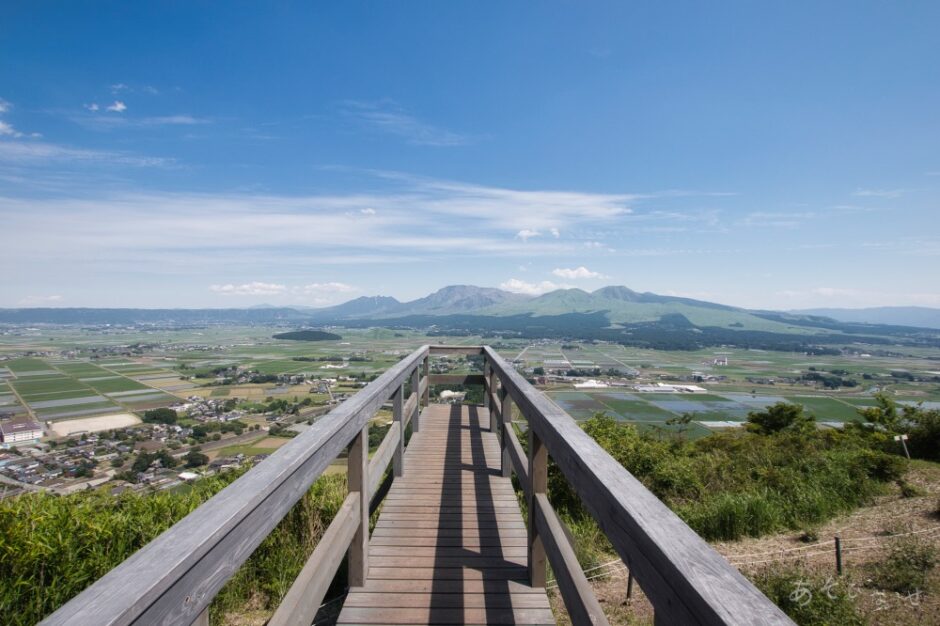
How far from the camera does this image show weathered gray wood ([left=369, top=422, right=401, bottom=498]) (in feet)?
8.91

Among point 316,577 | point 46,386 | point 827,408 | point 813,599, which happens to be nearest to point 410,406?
point 316,577

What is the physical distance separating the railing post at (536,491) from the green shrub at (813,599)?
→ 1.62m

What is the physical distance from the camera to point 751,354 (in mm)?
80062

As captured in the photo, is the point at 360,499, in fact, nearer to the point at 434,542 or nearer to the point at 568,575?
the point at 434,542

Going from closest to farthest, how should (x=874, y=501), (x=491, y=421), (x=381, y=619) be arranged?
(x=381, y=619) → (x=874, y=501) → (x=491, y=421)

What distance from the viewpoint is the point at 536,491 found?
2.29m

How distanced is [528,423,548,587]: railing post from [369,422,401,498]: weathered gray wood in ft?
3.03

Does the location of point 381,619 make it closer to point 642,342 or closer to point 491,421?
point 491,421

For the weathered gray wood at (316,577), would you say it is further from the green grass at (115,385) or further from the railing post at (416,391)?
the green grass at (115,385)

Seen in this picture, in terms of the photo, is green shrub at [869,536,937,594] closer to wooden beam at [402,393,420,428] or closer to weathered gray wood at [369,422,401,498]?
Result: weathered gray wood at [369,422,401,498]

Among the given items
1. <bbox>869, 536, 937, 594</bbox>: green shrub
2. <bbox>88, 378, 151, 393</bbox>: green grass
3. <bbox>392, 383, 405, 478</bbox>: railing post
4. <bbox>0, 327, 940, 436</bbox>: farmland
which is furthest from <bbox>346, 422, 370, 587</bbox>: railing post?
<bbox>88, 378, 151, 393</bbox>: green grass

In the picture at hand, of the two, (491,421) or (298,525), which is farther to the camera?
(491,421)

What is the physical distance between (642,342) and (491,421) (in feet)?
310

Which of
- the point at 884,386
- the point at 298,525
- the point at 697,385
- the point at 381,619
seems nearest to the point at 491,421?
the point at 298,525
